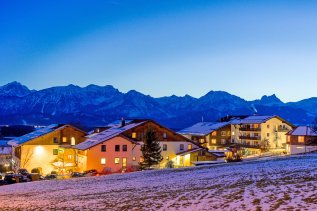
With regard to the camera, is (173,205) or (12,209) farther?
(12,209)

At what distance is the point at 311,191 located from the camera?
20797mm

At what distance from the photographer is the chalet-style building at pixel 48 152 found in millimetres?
71875

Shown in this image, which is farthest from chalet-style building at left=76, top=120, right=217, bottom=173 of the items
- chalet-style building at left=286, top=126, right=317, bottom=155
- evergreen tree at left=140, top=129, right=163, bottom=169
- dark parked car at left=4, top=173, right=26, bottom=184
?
chalet-style building at left=286, top=126, right=317, bottom=155

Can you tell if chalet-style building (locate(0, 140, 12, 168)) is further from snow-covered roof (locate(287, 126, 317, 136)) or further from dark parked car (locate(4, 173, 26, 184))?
snow-covered roof (locate(287, 126, 317, 136))

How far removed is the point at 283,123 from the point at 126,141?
59.2 m

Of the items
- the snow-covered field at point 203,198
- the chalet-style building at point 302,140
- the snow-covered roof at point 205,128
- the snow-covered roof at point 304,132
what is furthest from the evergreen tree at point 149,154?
the snow-covered roof at point 205,128

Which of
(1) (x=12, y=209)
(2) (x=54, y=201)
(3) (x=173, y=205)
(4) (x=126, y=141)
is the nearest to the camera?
(3) (x=173, y=205)

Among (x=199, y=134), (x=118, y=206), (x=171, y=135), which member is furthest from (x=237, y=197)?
(x=199, y=134)

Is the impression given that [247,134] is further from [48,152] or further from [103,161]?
[48,152]

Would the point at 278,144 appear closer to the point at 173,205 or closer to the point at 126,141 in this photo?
the point at 126,141

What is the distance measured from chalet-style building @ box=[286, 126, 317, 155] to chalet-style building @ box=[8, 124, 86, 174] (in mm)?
46984

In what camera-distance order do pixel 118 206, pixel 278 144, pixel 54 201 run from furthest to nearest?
1. pixel 278 144
2. pixel 54 201
3. pixel 118 206

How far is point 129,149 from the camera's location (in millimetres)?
69312

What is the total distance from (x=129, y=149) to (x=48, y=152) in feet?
57.3
